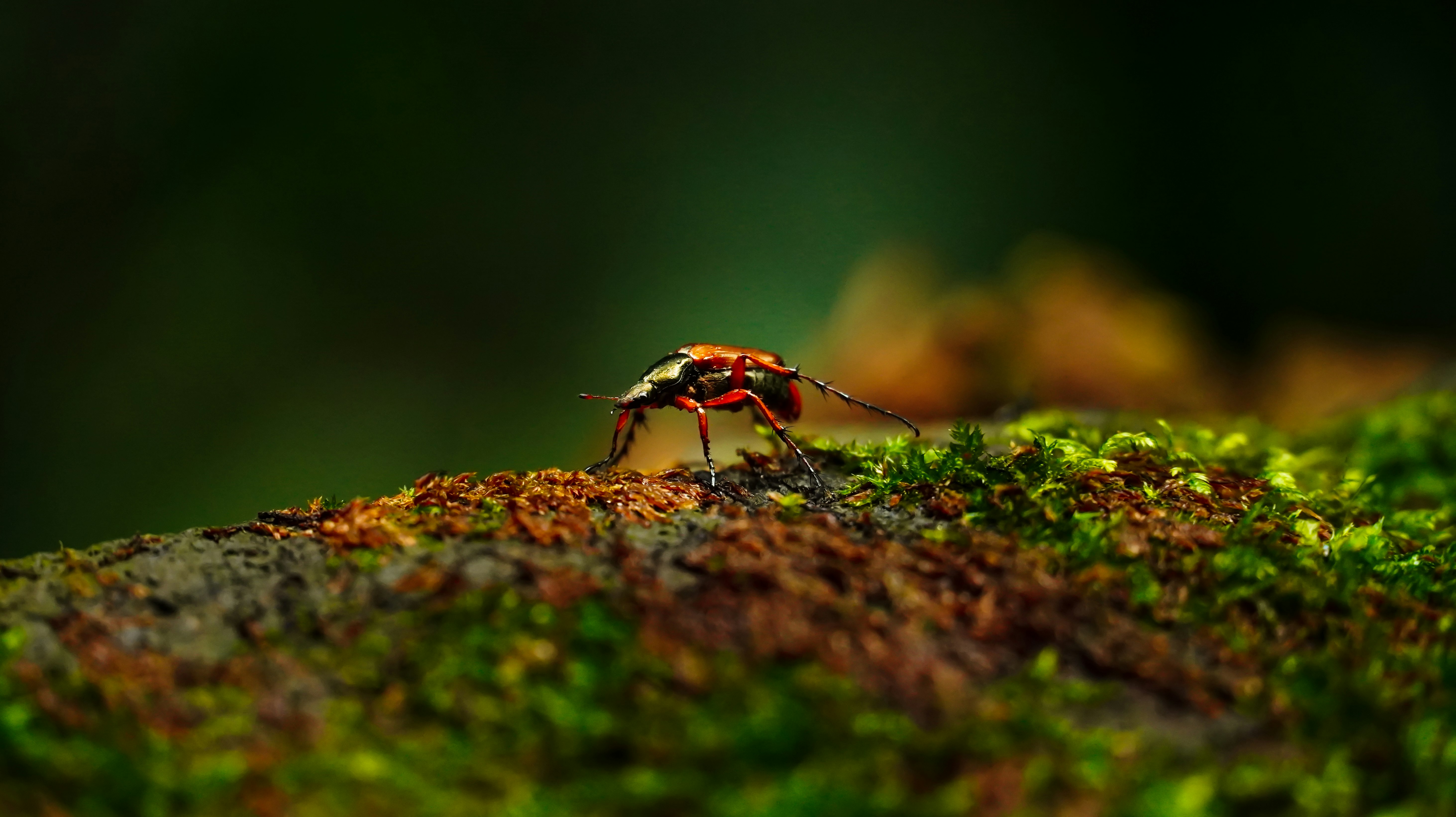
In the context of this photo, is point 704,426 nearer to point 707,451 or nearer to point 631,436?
point 707,451

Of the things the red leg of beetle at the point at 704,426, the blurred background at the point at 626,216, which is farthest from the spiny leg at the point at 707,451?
the blurred background at the point at 626,216

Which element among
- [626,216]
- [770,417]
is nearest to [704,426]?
[770,417]

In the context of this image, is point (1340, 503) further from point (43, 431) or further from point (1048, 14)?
point (43, 431)

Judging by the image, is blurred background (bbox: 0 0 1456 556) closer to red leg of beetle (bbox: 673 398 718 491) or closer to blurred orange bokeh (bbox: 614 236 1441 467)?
blurred orange bokeh (bbox: 614 236 1441 467)

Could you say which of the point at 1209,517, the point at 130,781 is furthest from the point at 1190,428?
the point at 130,781

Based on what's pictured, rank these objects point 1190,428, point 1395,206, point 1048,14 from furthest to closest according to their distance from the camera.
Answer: point 1395,206 < point 1048,14 < point 1190,428

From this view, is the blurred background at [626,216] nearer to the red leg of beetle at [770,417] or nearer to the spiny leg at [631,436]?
the spiny leg at [631,436]

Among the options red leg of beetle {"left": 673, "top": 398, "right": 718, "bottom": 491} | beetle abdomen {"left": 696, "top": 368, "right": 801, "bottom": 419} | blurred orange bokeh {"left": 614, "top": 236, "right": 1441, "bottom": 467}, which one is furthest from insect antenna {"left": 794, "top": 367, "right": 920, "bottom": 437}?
blurred orange bokeh {"left": 614, "top": 236, "right": 1441, "bottom": 467}
